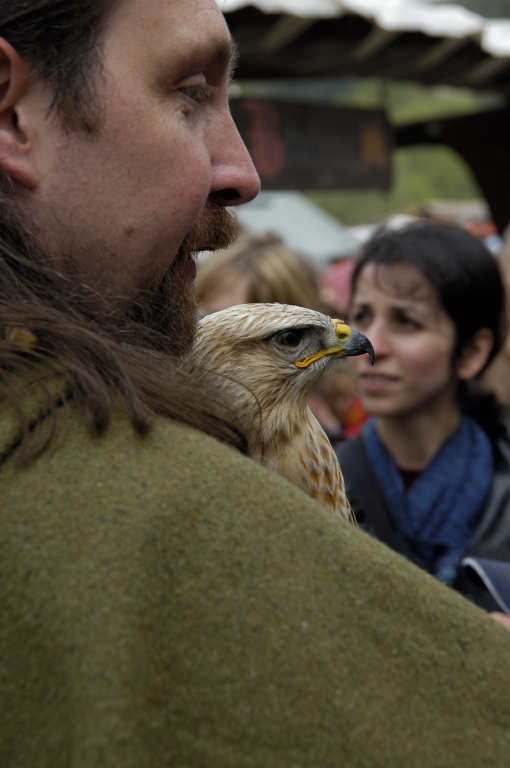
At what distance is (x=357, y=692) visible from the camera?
86cm

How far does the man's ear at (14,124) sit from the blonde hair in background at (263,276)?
10.7 feet

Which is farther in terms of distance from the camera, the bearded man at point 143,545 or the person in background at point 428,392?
the person in background at point 428,392

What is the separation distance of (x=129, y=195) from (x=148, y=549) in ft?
1.98

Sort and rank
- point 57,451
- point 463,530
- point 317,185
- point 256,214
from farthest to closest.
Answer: point 256,214, point 317,185, point 463,530, point 57,451

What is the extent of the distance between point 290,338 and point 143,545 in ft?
3.84

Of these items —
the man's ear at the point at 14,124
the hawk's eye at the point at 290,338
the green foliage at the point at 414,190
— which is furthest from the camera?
the green foliage at the point at 414,190

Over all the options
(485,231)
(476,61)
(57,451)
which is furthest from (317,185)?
(485,231)

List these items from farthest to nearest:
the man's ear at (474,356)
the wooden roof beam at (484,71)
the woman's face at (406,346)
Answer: the wooden roof beam at (484,71) < the man's ear at (474,356) < the woman's face at (406,346)

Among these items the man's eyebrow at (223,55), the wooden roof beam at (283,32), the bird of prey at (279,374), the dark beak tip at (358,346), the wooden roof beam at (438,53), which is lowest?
the bird of prey at (279,374)

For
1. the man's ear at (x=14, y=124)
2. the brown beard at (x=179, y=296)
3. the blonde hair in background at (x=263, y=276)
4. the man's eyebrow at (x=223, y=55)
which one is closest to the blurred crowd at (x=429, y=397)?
the blonde hair in background at (x=263, y=276)

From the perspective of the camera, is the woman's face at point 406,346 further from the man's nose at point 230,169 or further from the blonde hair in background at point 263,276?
the man's nose at point 230,169

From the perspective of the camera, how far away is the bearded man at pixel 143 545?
2.67 ft

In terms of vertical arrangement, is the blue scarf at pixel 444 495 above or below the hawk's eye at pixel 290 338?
below

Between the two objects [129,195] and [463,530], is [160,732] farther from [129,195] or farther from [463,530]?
[463,530]
